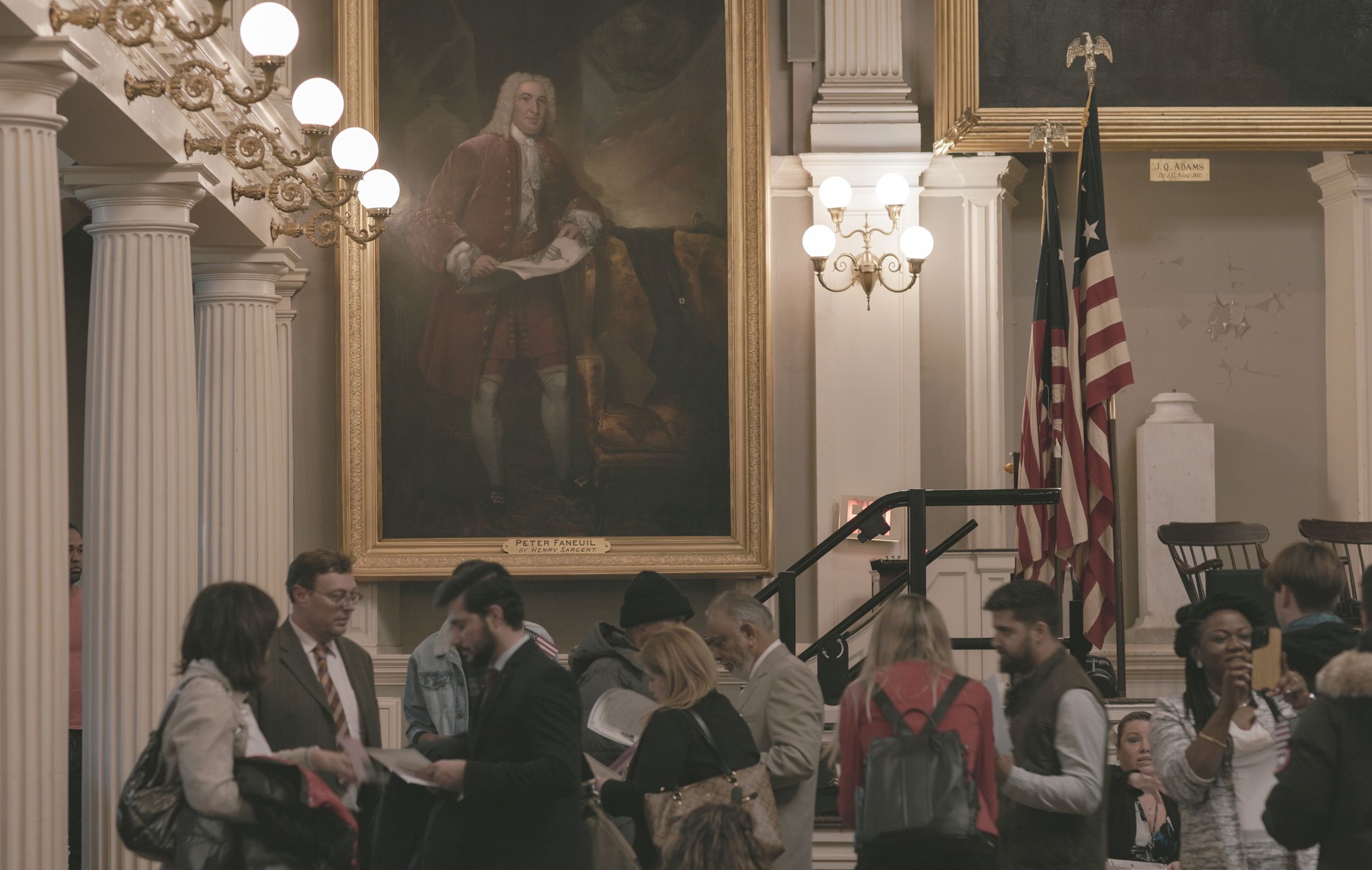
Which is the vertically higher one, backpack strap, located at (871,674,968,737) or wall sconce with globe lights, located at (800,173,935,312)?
wall sconce with globe lights, located at (800,173,935,312)

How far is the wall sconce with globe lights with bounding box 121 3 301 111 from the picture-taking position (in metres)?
5.73

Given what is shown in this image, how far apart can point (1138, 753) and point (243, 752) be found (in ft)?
14.4

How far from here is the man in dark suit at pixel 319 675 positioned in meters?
4.48

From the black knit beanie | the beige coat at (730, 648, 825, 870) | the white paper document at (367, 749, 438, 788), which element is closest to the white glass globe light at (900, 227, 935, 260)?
the black knit beanie

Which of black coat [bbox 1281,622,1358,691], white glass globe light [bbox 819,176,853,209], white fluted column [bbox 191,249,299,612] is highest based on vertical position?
white glass globe light [bbox 819,176,853,209]

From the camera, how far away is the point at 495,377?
35.0 feet

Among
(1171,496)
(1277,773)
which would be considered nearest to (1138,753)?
(1277,773)

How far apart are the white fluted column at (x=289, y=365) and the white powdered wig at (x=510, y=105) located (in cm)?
168

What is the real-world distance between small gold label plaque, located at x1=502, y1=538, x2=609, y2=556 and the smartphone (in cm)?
709

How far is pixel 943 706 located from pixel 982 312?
285 inches

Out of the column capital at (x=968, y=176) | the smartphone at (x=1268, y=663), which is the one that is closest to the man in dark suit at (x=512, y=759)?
the smartphone at (x=1268, y=663)

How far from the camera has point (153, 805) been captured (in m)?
3.77

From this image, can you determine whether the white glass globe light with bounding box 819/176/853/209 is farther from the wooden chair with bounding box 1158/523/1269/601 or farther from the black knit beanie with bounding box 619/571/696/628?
the black knit beanie with bounding box 619/571/696/628

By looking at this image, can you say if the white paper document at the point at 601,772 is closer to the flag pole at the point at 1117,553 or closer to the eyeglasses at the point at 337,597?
the eyeglasses at the point at 337,597
